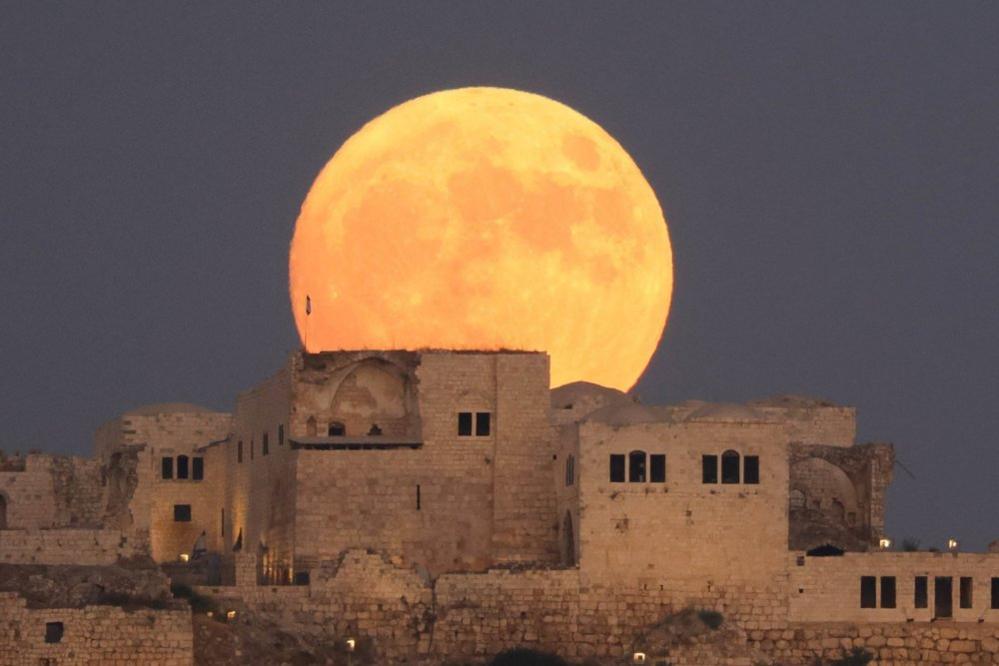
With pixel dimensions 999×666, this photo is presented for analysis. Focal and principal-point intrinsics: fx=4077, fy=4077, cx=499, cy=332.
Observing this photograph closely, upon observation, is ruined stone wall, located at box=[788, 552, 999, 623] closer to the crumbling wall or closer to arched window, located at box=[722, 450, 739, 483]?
arched window, located at box=[722, 450, 739, 483]

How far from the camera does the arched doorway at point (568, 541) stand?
283ft

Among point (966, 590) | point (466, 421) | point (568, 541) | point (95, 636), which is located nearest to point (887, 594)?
point (966, 590)

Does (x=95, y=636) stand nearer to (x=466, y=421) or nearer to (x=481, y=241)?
(x=466, y=421)

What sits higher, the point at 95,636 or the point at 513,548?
the point at 513,548

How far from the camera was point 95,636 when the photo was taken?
81.1 meters

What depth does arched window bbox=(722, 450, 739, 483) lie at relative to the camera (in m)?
85.6

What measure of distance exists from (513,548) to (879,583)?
314 inches

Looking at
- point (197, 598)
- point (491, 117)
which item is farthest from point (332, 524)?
point (491, 117)

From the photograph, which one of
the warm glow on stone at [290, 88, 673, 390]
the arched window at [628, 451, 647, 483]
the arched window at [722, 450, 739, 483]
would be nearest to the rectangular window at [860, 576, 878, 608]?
the arched window at [722, 450, 739, 483]

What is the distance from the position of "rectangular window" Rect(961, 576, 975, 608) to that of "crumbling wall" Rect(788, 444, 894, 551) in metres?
5.55

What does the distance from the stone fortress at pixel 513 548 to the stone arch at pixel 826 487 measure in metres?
2.61

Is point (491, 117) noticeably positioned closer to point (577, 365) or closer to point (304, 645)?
point (577, 365)

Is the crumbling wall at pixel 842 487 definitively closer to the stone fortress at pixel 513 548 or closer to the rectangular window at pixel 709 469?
the stone fortress at pixel 513 548

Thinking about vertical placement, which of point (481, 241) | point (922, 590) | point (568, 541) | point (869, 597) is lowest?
point (869, 597)
